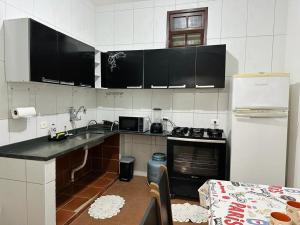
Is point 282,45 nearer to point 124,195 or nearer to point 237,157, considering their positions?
point 237,157

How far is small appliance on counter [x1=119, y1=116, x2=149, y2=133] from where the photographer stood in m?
3.03

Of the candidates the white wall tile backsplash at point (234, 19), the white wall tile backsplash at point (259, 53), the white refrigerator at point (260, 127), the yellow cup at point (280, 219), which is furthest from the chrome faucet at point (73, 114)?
the yellow cup at point (280, 219)

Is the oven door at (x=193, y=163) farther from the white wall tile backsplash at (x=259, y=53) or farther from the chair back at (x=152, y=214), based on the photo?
the chair back at (x=152, y=214)

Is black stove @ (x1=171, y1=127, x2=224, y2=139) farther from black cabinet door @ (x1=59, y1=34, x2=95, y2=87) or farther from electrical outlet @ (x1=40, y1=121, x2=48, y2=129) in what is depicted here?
electrical outlet @ (x1=40, y1=121, x2=48, y2=129)

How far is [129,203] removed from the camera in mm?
2584

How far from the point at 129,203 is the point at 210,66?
2015mm

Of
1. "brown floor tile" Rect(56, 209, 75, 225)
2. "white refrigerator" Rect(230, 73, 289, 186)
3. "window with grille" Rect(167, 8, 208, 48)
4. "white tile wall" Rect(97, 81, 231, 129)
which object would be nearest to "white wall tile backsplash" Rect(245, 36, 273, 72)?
"white tile wall" Rect(97, 81, 231, 129)

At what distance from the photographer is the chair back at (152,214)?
2.24ft

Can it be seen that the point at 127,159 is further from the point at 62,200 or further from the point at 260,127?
the point at 260,127

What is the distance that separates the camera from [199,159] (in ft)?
Answer: 8.62

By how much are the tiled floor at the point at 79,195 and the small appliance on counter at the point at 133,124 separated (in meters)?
0.83

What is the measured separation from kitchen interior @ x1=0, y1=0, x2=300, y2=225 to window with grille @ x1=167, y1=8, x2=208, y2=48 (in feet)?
0.05

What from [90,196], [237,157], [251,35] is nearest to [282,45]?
[251,35]

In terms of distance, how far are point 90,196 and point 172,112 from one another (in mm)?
1630
